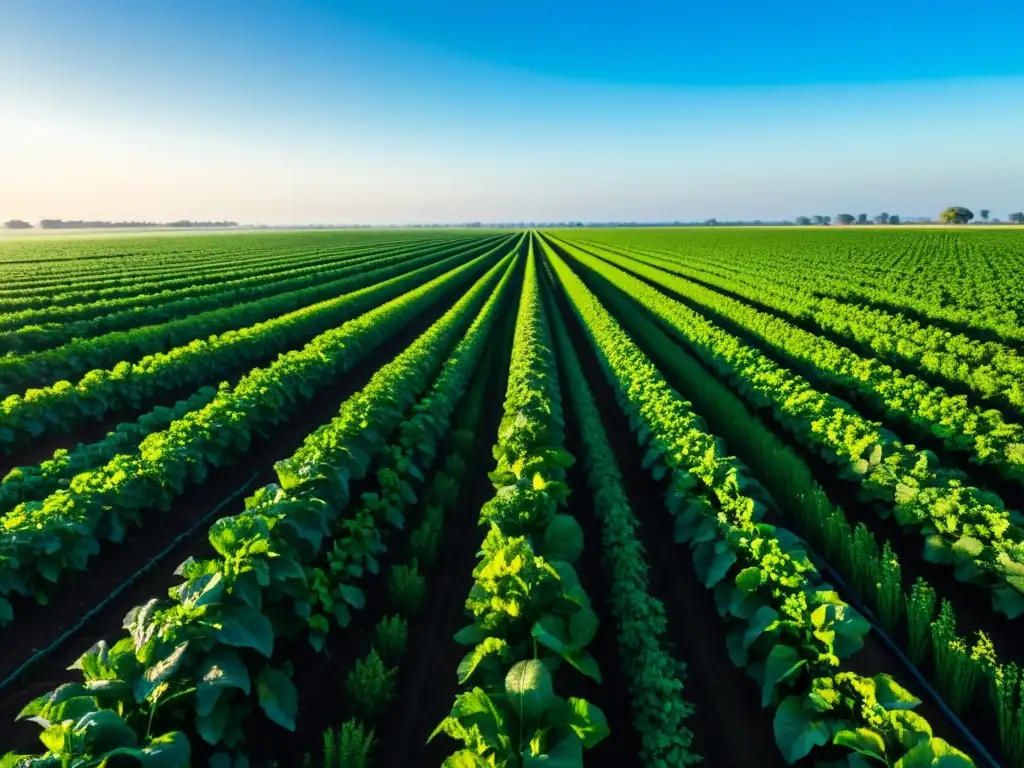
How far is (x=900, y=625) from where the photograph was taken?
6016 mm

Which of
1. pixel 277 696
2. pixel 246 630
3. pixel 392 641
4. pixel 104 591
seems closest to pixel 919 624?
pixel 392 641

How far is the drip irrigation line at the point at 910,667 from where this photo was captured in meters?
4.52

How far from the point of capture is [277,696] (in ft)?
14.3

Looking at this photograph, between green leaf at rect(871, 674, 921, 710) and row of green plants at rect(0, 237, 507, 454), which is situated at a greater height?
green leaf at rect(871, 674, 921, 710)

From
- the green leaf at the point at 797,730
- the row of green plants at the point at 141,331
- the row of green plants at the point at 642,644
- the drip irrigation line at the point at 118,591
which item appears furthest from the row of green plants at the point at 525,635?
the row of green plants at the point at 141,331

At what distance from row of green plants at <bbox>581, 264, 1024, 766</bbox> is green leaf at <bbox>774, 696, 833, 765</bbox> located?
170 centimetres

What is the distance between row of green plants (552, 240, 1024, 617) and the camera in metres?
5.87

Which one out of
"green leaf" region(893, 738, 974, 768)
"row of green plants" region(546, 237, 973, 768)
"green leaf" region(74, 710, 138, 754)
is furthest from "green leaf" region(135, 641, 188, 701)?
"green leaf" region(893, 738, 974, 768)

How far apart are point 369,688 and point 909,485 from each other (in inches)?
279

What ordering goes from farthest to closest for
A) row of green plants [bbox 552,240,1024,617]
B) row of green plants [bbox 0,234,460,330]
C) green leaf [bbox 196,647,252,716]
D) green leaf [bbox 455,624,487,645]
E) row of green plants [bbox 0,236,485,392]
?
row of green plants [bbox 0,234,460,330] < row of green plants [bbox 0,236,485,392] < row of green plants [bbox 552,240,1024,617] < green leaf [bbox 455,624,487,645] < green leaf [bbox 196,647,252,716]

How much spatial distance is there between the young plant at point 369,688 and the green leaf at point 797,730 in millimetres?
3245

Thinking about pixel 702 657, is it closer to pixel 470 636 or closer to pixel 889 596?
pixel 889 596

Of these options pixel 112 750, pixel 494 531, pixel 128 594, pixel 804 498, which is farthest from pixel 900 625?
pixel 128 594

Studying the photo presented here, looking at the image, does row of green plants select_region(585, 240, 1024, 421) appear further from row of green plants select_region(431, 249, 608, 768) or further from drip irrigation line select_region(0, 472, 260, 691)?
drip irrigation line select_region(0, 472, 260, 691)
